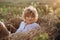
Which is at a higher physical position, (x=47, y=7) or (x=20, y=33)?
(x=47, y=7)

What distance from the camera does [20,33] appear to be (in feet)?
9.54

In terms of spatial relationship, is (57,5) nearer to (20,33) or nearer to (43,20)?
(43,20)

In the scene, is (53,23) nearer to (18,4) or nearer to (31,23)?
(31,23)

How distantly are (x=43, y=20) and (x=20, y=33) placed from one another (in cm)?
25

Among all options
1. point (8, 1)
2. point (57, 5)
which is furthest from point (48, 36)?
point (8, 1)

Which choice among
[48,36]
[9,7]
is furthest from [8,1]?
[48,36]

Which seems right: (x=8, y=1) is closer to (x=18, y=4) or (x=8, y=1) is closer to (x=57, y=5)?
(x=18, y=4)

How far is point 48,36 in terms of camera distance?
9.45 feet

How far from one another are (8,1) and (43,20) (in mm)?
389

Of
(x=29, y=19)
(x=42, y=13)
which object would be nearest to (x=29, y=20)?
(x=29, y=19)

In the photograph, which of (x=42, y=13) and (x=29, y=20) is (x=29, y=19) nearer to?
(x=29, y=20)

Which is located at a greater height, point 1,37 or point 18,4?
point 18,4

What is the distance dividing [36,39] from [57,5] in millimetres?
395

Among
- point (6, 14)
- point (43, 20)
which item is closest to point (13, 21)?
point (6, 14)
